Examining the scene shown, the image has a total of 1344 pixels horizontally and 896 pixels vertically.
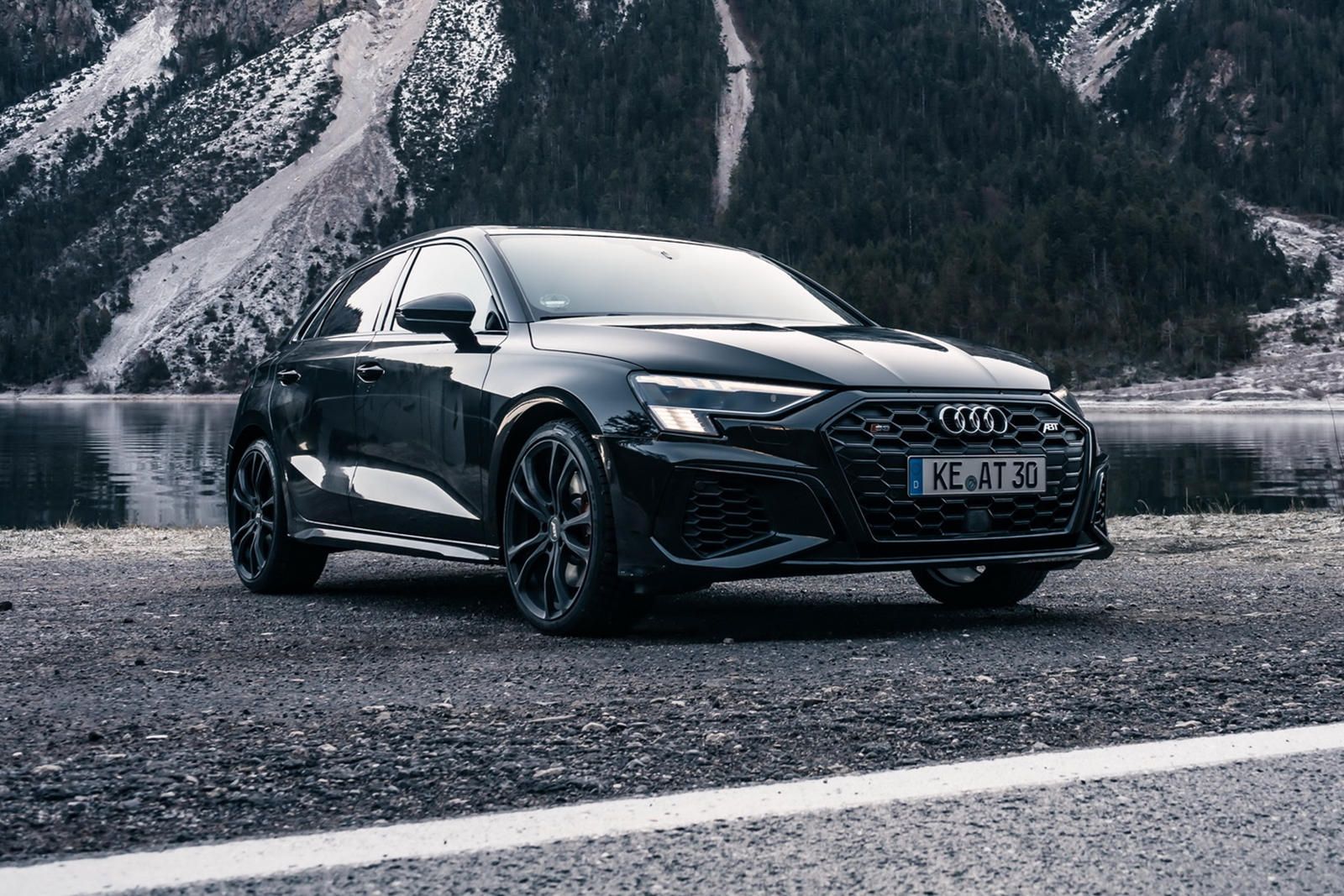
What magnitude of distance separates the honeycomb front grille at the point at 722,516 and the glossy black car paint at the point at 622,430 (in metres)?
0.03

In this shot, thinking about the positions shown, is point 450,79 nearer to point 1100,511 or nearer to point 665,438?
point 1100,511

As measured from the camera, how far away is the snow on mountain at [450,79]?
6319 inches

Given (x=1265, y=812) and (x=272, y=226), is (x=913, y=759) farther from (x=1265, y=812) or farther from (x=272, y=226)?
(x=272, y=226)

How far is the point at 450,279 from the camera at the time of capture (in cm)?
646

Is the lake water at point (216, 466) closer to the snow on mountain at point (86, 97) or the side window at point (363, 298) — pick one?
the side window at point (363, 298)

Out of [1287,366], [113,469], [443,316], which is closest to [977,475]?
[443,316]

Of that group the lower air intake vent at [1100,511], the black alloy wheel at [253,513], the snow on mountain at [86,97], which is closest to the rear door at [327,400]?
the black alloy wheel at [253,513]

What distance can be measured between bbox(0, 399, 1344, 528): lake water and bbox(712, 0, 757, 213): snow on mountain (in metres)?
62.6

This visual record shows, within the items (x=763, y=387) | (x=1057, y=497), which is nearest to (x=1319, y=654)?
(x=1057, y=497)

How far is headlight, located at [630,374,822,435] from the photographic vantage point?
4.93 meters

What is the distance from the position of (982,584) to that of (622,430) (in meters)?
2.20

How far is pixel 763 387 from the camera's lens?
16.4 ft

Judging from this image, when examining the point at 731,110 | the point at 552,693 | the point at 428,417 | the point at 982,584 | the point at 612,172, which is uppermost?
the point at 731,110

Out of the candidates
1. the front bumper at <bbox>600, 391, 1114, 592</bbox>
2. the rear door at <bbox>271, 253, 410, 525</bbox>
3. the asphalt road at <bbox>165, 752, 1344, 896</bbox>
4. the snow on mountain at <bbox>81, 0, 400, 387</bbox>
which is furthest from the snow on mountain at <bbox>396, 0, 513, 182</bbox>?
the asphalt road at <bbox>165, 752, 1344, 896</bbox>
